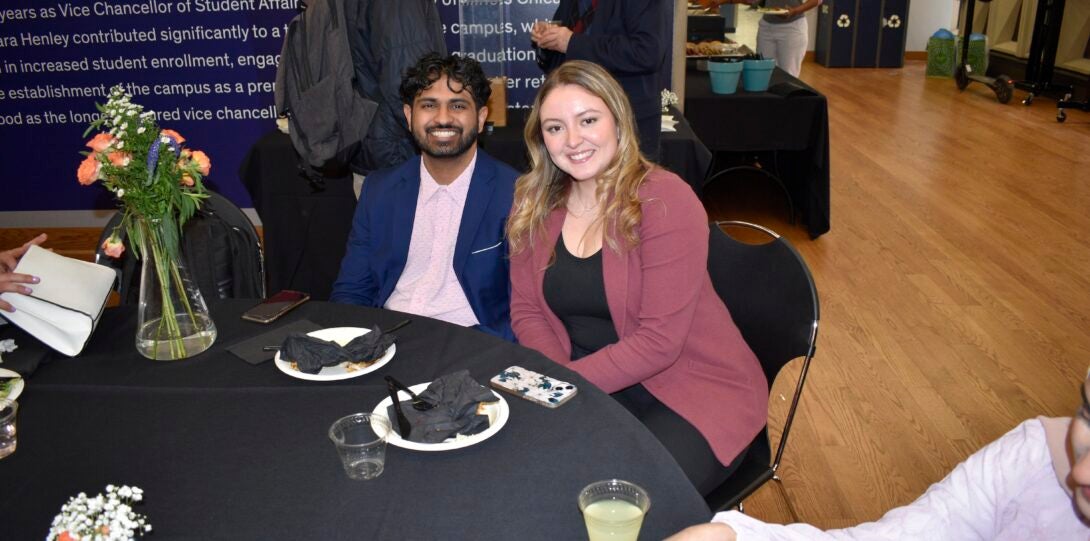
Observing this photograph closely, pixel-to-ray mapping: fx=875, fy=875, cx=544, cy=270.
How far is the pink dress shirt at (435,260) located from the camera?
90.5 inches

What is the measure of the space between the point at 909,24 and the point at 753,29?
218cm

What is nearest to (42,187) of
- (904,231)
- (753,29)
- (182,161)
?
(182,161)

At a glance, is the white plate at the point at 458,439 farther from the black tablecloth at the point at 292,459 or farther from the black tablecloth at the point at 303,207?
the black tablecloth at the point at 303,207

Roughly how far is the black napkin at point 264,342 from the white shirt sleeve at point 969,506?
91 centimetres

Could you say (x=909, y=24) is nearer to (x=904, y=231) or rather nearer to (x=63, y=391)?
(x=904, y=231)

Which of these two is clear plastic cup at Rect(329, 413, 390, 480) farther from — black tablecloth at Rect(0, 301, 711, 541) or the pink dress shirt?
the pink dress shirt

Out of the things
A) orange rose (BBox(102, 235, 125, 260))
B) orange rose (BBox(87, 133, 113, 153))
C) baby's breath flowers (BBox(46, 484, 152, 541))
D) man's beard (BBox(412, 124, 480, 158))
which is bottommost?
baby's breath flowers (BBox(46, 484, 152, 541))

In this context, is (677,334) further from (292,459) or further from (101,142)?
(101,142)

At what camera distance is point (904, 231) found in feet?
15.4

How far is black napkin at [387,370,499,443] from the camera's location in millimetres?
1348

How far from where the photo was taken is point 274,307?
1.89 meters

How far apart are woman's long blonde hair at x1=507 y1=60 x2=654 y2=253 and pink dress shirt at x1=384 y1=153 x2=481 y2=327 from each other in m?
0.30

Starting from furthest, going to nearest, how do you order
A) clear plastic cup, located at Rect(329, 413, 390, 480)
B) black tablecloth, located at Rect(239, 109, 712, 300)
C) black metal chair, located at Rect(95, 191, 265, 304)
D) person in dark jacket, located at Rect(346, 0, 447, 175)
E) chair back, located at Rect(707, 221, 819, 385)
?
black tablecloth, located at Rect(239, 109, 712, 300) < person in dark jacket, located at Rect(346, 0, 447, 175) < black metal chair, located at Rect(95, 191, 265, 304) < chair back, located at Rect(707, 221, 819, 385) < clear plastic cup, located at Rect(329, 413, 390, 480)

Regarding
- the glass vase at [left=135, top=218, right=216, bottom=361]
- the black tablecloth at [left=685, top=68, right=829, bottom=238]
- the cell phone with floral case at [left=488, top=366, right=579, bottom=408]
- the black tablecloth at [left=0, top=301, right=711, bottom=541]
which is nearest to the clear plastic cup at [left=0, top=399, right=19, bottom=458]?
the black tablecloth at [left=0, top=301, right=711, bottom=541]
